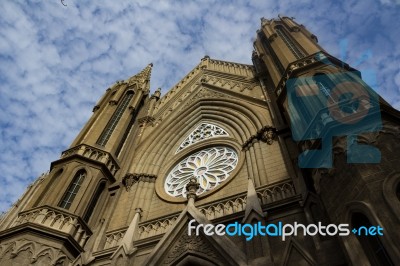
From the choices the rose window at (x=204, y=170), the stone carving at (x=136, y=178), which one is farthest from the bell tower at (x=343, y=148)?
the stone carving at (x=136, y=178)

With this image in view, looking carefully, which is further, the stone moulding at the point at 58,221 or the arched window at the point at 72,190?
the arched window at the point at 72,190

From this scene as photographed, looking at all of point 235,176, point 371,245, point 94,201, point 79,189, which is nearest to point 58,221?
point 79,189

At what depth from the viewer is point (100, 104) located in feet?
63.3

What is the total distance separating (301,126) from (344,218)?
401 centimetres

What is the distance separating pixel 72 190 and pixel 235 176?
5.98 m

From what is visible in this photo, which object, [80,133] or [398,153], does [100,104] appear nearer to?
[80,133]

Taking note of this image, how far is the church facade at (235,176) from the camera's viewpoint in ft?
24.9

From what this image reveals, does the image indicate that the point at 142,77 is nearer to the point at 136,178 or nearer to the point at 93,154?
the point at 93,154

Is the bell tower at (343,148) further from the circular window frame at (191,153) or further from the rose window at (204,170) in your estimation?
the rose window at (204,170)

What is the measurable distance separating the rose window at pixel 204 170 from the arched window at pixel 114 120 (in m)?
3.55

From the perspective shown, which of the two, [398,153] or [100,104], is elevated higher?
[100,104]

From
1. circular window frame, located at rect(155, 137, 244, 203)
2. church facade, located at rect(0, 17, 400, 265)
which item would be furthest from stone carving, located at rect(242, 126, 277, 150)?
circular window frame, located at rect(155, 137, 244, 203)

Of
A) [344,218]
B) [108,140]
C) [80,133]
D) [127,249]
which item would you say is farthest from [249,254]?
[80,133]

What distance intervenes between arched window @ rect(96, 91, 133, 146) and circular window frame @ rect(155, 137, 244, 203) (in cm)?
300
